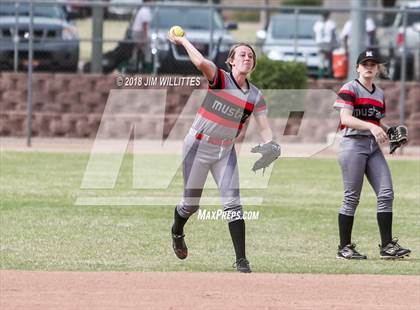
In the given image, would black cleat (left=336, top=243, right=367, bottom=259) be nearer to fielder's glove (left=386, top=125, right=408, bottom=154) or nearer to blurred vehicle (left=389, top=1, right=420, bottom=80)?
fielder's glove (left=386, top=125, right=408, bottom=154)

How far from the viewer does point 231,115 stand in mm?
10227

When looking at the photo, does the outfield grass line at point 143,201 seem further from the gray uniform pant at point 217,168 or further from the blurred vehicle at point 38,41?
the blurred vehicle at point 38,41

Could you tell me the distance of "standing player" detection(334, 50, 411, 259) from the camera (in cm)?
1112

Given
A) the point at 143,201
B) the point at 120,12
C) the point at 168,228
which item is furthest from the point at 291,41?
the point at 168,228

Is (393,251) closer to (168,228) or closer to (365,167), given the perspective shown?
(365,167)

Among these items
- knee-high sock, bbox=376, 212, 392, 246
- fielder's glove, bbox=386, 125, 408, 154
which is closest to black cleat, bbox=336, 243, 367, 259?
knee-high sock, bbox=376, 212, 392, 246

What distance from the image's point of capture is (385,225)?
448 inches

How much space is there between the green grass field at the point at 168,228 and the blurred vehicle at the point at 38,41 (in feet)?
15.4

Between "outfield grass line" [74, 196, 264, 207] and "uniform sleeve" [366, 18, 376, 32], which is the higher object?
"uniform sleeve" [366, 18, 376, 32]

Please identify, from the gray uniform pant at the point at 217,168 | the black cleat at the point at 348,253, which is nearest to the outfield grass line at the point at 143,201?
the black cleat at the point at 348,253

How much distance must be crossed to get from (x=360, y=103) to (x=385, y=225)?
1229mm

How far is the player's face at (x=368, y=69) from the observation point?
11172mm
